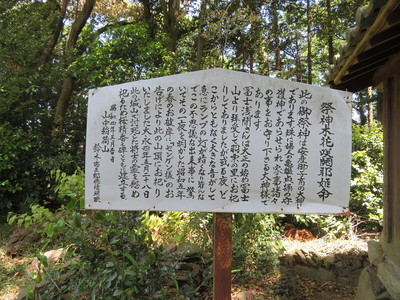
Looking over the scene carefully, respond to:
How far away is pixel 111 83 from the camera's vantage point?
5945 millimetres

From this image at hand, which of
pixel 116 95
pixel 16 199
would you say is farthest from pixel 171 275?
pixel 16 199

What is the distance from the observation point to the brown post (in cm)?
228

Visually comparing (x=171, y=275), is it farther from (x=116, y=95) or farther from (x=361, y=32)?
(x=361, y=32)

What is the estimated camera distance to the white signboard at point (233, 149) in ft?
6.84

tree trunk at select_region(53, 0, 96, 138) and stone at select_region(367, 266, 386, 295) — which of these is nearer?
stone at select_region(367, 266, 386, 295)

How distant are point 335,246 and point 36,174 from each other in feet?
21.5

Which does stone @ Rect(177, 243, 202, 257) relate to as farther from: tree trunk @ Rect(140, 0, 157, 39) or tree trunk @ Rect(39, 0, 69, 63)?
tree trunk @ Rect(140, 0, 157, 39)

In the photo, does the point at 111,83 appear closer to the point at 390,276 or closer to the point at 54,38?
the point at 54,38

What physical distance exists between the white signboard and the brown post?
9.4 inches

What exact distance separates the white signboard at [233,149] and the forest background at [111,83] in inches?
29.3

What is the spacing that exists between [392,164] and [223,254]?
86.5 inches

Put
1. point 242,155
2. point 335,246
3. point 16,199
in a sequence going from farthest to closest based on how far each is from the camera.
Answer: point 16,199
point 335,246
point 242,155

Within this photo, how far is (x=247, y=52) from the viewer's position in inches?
351

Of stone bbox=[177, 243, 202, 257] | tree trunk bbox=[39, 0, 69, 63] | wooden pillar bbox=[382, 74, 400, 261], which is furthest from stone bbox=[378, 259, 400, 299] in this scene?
tree trunk bbox=[39, 0, 69, 63]
